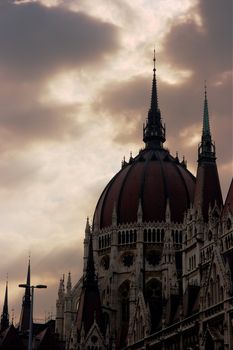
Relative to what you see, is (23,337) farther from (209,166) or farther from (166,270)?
(209,166)

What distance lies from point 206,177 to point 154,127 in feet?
129

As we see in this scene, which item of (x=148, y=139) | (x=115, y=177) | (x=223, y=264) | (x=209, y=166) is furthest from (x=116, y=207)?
(x=223, y=264)

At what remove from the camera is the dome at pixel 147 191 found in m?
116

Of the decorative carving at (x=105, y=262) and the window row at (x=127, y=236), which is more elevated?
the window row at (x=127, y=236)

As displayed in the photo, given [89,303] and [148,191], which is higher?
[148,191]

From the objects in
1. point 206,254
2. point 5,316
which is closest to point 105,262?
point 5,316

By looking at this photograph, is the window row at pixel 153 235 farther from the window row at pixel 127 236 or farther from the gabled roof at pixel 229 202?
the gabled roof at pixel 229 202

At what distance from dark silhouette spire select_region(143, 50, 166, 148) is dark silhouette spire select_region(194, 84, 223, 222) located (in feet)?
111

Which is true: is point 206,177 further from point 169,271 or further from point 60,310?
point 60,310

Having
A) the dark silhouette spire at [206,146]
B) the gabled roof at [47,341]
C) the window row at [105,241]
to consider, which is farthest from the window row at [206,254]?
the window row at [105,241]

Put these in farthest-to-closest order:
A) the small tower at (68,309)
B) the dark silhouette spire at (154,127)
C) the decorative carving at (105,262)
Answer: the dark silhouette spire at (154,127), the decorative carving at (105,262), the small tower at (68,309)

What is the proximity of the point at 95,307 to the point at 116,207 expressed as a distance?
17436 mm

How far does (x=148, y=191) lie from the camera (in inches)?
4636

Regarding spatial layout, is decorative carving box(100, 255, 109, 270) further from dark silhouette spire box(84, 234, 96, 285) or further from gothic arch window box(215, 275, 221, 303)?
gothic arch window box(215, 275, 221, 303)
